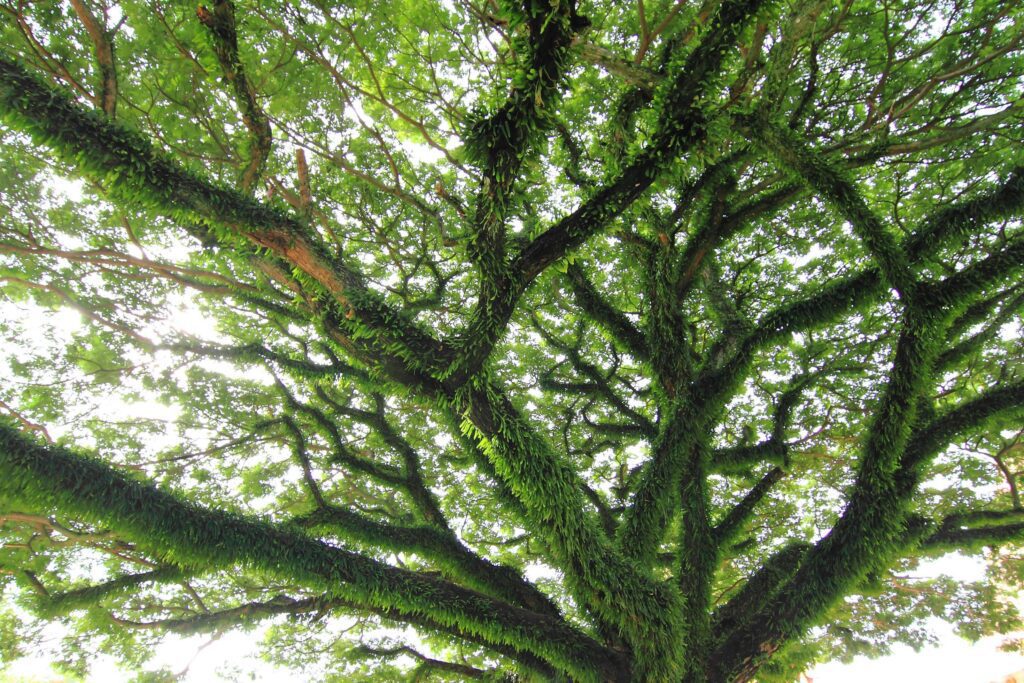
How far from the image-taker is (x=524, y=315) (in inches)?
294

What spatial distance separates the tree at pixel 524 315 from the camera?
300 cm

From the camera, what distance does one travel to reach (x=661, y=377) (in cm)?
511

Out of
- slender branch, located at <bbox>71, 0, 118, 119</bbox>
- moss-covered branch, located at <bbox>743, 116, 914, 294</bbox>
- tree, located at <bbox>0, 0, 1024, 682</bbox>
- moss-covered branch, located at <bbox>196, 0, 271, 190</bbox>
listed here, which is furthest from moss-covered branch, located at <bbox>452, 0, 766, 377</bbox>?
slender branch, located at <bbox>71, 0, 118, 119</bbox>

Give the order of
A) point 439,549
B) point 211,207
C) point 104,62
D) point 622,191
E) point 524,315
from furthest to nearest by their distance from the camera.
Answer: point 524,315 → point 439,549 → point 104,62 → point 622,191 → point 211,207

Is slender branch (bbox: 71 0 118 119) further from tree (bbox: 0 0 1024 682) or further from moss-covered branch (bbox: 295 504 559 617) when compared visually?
moss-covered branch (bbox: 295 504 559 617)

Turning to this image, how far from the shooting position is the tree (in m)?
3.00

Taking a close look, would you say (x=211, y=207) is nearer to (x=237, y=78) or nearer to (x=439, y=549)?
(x=237, y=78)

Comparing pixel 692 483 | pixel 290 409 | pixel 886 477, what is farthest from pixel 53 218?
pixel 886 477

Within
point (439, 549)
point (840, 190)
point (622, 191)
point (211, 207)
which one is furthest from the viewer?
point (439, 549)

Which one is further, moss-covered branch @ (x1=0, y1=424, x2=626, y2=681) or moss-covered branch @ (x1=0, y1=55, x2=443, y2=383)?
moss-covered branch @ (x1=0, y1=424, x2=626, y2=681)

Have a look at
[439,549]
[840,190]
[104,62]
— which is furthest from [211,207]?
[840,190]

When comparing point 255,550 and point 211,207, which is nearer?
point 211,207

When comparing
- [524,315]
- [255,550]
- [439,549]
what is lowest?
[255,550]

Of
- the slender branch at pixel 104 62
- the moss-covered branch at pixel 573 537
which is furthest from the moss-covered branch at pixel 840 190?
the slender branch at pixel 104 62
